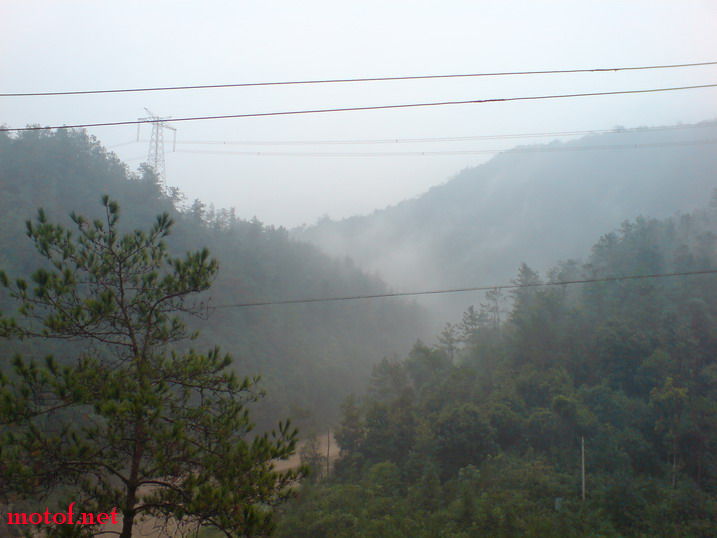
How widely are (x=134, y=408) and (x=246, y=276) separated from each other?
21.5 meters

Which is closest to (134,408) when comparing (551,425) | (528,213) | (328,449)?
(328,449)

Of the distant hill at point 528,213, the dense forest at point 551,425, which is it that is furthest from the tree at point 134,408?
the distant hill at point 528,213

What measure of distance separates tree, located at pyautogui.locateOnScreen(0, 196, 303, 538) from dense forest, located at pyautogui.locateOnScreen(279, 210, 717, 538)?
18.0 ft

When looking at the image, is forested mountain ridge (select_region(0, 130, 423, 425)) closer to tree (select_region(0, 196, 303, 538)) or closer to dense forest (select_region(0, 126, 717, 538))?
dense forest (select_region(0, 126, 717, 538))

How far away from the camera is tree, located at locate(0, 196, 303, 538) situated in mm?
3447

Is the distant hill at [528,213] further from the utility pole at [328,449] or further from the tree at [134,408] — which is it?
the tree at [134,408]

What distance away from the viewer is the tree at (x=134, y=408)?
345 cm

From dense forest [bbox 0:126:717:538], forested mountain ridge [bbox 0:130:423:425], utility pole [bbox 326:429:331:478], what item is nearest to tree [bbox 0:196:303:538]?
dense forest [bbox 0:126:717:538]

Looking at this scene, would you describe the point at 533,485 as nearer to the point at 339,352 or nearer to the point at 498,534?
the point at 498,534

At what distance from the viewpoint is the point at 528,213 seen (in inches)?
1987

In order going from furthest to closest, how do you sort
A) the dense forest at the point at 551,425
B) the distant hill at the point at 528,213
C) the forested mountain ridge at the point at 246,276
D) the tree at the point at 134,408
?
the distant hill at the point at 528,213, the forested mountain ridge at the point at 246,276, the dense forest at the point at 551,425, the tree at the point at 134,408

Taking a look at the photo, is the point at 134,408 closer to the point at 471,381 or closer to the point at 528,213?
the point at 471,381

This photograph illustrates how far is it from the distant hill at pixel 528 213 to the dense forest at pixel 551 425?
636 inches

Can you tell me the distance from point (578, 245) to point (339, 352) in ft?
93.7
